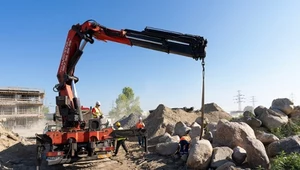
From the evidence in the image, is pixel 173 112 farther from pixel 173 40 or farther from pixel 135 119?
pixel 173 40

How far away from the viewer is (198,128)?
11.5 meters

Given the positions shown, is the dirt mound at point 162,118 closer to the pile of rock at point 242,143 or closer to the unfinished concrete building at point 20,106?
the pile of rock at point 242,143

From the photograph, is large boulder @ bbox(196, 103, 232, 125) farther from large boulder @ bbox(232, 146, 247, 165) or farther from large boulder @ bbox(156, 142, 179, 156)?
large boulder @ bbox(232, 146, 247, 165)

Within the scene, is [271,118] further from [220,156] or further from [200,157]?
[200,157]

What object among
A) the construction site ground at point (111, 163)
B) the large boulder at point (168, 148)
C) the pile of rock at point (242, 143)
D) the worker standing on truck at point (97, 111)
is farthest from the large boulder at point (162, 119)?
the worker standing on truck at point (97, 111)

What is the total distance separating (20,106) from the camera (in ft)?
123

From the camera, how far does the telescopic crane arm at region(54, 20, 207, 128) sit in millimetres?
7090

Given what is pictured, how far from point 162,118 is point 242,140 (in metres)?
10.2

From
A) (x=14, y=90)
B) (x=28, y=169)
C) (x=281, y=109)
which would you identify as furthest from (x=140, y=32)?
(x=14, y=90)

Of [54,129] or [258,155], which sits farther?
[54,129]

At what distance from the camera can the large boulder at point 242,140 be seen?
22.7 ft

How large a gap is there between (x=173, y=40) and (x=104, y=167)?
5070 millimetres

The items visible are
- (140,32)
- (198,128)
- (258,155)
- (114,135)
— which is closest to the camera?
(258,155)

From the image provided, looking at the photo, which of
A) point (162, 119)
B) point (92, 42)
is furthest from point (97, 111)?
point (162, 119)
